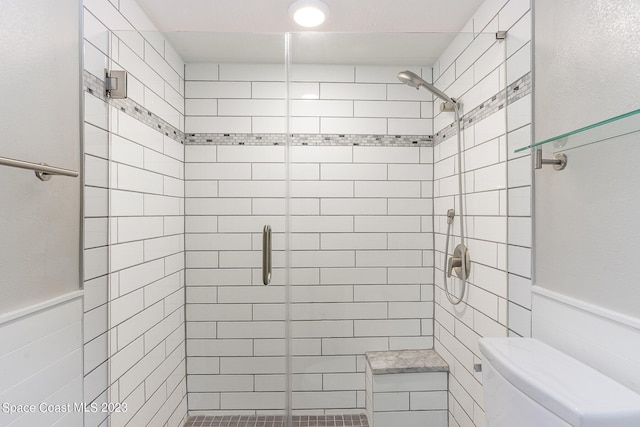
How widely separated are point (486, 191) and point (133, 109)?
63.3 inches

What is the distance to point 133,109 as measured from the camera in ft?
4.63

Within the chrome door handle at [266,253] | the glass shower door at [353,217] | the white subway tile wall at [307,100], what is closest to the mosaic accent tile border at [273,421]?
the glass shower door at [353,217]

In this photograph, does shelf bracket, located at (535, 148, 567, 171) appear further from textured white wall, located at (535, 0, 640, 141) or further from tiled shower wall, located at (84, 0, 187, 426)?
tiled shower wall, located at (84, 0, 187, 426)

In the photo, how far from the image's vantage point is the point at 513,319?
129cm

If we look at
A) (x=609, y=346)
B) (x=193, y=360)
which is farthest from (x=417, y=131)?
(x=193, y=360)

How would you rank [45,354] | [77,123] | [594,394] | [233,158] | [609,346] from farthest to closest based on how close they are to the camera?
1. [233,158]
2. [77,123]
3. [45,354]
4. [609,346]
5. [594,394]

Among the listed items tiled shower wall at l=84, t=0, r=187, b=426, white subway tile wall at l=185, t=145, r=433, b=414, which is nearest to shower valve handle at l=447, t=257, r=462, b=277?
white subway tile wall at l=185, t=145, r=433, b=414

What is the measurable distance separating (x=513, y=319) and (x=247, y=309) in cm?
117

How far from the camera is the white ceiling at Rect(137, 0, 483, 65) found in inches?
59.9

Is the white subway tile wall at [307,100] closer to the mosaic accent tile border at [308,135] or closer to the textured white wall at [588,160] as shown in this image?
the mosaic accent tile border at [308,135]

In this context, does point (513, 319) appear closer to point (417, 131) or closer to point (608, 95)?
point (608, 95)

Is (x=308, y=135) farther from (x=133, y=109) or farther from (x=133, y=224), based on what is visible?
(x=133, y=224)

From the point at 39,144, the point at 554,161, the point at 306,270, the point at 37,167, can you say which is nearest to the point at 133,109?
the point at 39,144

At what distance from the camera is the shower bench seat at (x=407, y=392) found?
162 cm
